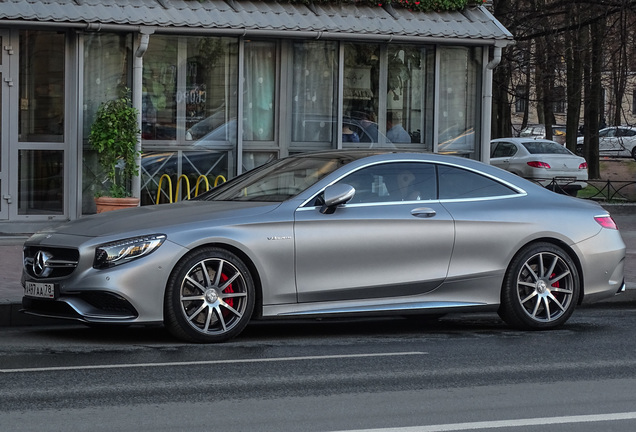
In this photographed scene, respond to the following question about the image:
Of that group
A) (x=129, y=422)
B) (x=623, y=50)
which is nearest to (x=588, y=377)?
(x=129, y=422)

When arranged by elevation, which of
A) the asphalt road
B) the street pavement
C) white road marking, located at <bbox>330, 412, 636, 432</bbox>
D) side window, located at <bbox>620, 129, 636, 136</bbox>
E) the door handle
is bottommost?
white road marking, located at <bbox>330, 412, 636, 432</bbox>

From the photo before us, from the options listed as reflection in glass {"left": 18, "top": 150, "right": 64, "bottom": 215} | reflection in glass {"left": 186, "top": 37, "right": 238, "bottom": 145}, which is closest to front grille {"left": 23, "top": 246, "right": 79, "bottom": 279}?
reflection in glass {"left": 18, "top": 150, "right": 64, "bottom": 215}

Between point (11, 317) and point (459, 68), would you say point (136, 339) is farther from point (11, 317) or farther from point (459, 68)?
point (459, 68)

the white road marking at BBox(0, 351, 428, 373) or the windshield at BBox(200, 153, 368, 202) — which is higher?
the windshield at BBox(200, 153, 368, 202)

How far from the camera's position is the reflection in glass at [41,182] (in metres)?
15.8

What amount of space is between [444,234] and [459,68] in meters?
9.39

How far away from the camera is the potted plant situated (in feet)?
50.8

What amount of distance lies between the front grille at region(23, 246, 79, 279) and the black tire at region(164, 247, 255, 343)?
2.47ft

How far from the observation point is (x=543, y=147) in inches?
1152

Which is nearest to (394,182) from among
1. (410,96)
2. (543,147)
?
(410,96)

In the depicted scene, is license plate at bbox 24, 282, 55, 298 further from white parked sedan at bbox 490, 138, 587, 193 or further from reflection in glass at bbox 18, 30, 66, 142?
white parked sedan at bbox 490, 138, 587, 193

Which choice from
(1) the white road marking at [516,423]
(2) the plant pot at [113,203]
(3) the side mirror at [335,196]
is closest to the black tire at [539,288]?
(3) the side mirror at [335,196]

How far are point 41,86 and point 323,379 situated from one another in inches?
391

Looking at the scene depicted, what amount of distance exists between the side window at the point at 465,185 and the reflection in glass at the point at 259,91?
801cm
